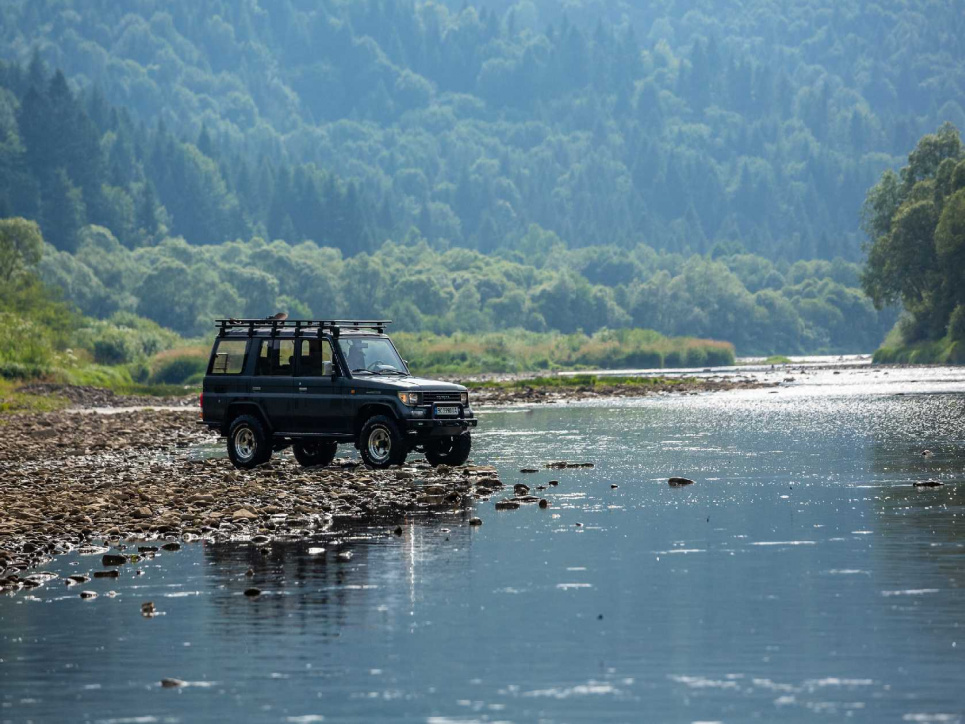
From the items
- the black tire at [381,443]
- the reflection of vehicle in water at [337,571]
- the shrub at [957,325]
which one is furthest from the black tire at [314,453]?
the shrub at [957,325]

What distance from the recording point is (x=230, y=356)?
33.8m

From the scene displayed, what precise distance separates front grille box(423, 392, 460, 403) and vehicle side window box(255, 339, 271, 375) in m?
3.57

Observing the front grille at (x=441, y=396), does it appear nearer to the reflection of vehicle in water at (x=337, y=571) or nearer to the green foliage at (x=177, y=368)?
the reflection of vehicle in water at (x=337, y=571)

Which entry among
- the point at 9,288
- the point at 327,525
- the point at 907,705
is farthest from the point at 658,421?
the point at 9,288

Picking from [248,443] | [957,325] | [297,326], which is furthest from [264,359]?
[957,325]

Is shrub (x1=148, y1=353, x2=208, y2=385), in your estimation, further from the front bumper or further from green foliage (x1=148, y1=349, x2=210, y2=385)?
Answer: the front bumper

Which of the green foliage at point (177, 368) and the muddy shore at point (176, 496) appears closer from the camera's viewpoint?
the muddy shore at point (176, 496)

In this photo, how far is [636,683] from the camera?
13281 mm

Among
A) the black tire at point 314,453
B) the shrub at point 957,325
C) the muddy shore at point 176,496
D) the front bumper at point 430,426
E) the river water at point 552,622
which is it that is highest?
the shrub at point 957,325

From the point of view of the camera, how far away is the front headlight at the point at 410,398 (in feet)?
105

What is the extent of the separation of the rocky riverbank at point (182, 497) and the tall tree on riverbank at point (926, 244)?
83410mm

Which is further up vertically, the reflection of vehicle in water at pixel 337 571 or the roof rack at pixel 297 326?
the roof rack at pixel 297 326

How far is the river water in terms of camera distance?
12.8m

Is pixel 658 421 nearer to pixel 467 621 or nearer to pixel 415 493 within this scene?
pixel 415 493
